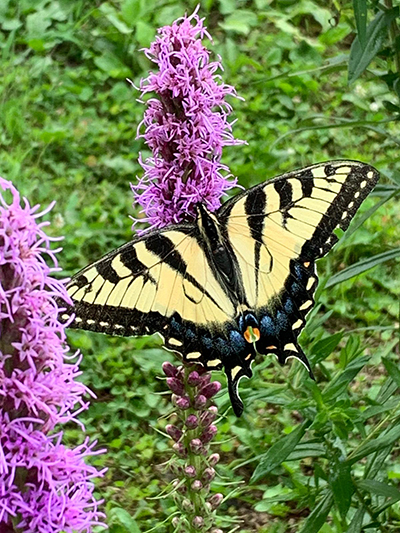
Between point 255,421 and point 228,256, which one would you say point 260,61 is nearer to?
point 255,421

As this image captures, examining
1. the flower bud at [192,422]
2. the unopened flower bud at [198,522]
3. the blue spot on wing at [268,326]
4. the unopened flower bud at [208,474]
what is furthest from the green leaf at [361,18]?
the unopened flower bud at [198,522]

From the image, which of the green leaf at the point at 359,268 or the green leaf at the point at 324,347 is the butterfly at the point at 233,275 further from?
the green leaf at the point at 359,268

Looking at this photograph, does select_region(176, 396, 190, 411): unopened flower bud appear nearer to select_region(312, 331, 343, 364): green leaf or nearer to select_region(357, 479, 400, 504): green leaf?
select_region(312, 331, 343, 364): green leaf

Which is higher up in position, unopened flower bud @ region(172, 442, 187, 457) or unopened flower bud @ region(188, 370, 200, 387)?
unopened flower bud @ region(188, 370, 200, 387)

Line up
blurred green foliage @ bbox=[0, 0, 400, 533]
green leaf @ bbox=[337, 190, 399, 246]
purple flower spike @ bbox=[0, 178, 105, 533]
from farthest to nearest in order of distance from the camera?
green leaf @ bbox=[337, 190, 399, 246], blurred green foliage @ bbox=[0, 0, 400, 533], purple flower spike @ bbox=[0, 178, 105, 533]

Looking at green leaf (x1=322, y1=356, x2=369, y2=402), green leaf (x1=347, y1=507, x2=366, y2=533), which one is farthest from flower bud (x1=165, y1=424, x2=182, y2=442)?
green leaf (x1=347, y1=507, x2=366, y2=533)

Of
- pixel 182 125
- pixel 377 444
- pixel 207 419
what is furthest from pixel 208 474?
pixel 182 125

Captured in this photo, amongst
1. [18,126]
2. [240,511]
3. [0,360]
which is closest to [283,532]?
[240,511]

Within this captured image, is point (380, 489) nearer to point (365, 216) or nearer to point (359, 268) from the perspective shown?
point (359, 268)
